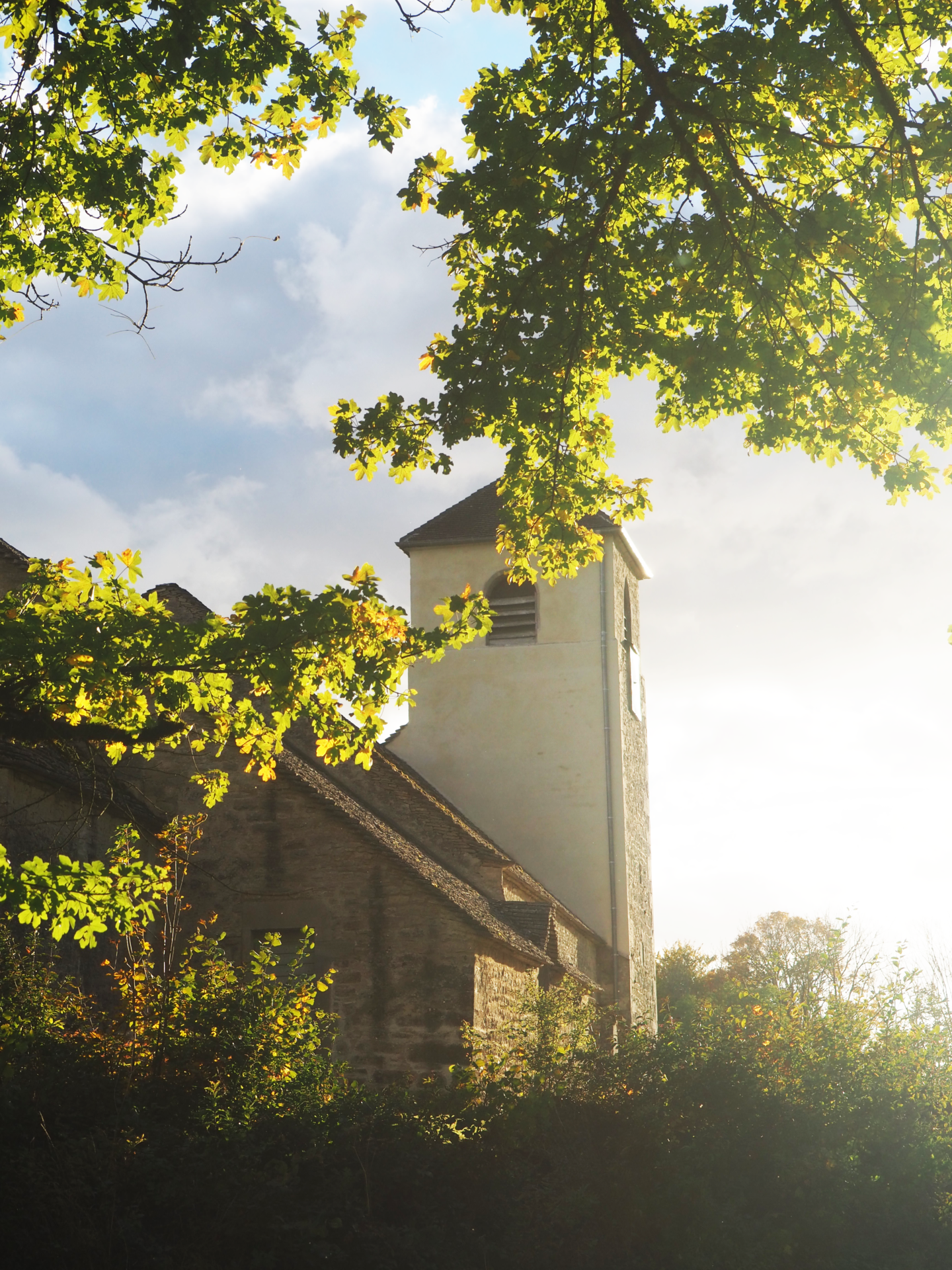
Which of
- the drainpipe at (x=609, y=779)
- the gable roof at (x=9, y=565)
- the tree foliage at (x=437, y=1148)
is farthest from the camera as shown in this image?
the drainpipe at (x=609, y=779)

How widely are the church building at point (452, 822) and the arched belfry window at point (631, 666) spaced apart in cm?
10

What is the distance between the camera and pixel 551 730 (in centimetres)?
2245

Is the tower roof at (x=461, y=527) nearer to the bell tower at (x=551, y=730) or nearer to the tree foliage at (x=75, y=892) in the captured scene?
the bell tower at (x=551, y=730)

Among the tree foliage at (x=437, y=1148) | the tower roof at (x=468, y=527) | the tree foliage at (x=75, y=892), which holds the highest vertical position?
the tower roof at (x=468, y=527)

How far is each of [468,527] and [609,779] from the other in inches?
255

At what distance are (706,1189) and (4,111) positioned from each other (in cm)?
860

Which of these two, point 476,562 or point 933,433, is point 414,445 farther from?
point 476,562

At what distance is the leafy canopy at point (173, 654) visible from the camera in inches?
265

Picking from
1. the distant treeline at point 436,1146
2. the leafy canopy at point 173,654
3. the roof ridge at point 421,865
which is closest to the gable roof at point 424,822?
the roof ridge at point 421,865

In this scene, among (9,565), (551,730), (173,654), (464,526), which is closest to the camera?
(173,654)

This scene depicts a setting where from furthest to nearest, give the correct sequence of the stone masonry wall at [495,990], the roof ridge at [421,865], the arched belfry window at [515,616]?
the arched belfry window at [515,616] < the roof ridge at [421,865] < the stone masonry wall at [495,990]

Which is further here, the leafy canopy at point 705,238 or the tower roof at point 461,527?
the tower roof at point 461,527

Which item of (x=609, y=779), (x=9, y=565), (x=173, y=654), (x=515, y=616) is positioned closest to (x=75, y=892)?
(x=173, y=654)

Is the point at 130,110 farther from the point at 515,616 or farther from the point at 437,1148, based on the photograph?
the point at 515,616
